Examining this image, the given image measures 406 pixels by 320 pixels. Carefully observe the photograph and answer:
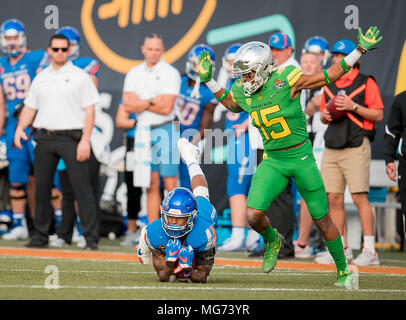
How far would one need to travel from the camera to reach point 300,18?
10.4 m

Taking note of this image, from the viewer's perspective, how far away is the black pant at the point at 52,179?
28.7ft

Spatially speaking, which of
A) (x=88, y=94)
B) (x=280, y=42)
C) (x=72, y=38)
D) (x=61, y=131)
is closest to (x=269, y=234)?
(x=280, y=42)

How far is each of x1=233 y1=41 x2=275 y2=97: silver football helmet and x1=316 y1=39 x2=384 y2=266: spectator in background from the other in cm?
209

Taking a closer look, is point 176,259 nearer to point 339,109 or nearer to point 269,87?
point 269,87

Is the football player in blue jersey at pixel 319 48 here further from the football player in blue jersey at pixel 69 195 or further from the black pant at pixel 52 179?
the black pant at pixel 52 179

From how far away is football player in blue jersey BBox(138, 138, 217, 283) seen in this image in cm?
573

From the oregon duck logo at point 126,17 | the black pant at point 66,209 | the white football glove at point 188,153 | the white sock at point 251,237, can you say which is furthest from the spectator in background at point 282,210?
the oregon duck logo at point 126,17

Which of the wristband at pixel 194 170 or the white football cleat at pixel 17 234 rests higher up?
the wristband at pixel 194 170

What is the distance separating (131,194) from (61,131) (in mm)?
1606

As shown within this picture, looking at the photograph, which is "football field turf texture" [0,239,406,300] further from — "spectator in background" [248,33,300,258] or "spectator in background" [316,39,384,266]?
"spectator in background" [316,39,384,266]

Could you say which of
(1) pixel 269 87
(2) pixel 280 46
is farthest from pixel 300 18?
(1) pixel 269 87

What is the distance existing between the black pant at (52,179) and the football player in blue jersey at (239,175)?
1531mm

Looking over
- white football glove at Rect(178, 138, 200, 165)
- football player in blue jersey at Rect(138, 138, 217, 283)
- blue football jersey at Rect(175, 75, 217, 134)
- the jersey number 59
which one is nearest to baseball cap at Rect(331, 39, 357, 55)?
white football glove at Rect(178, 138, 200, 165)
